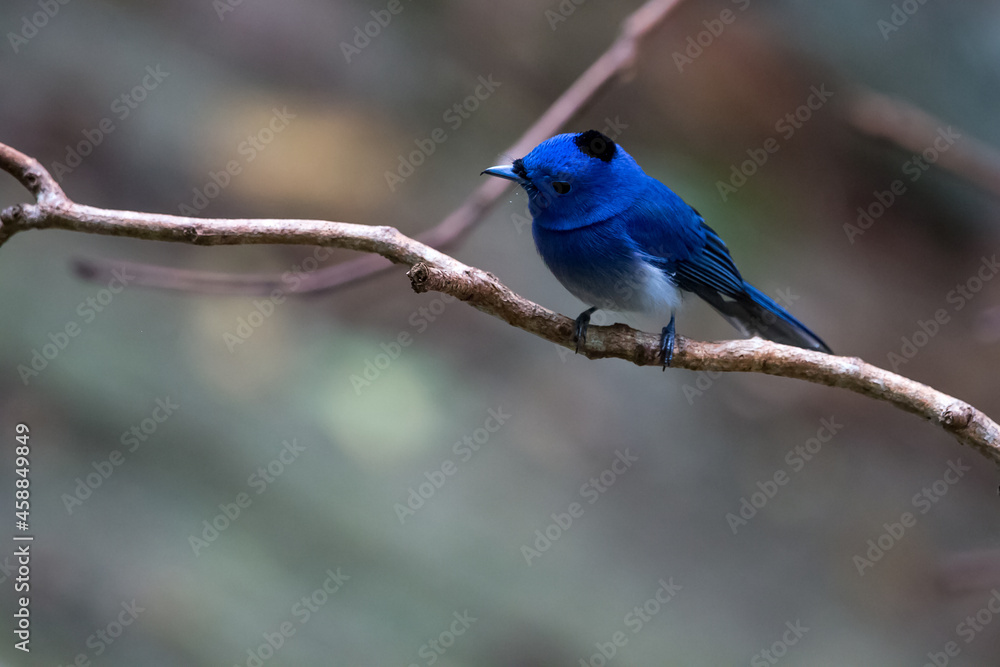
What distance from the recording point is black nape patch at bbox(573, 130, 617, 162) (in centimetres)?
275

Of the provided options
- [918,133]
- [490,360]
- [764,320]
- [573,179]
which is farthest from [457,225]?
[918,133]

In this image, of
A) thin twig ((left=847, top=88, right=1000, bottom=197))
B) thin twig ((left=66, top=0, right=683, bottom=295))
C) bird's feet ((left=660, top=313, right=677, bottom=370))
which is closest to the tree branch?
bird's feet ((left=660, top=313, right=677, bottom=370))

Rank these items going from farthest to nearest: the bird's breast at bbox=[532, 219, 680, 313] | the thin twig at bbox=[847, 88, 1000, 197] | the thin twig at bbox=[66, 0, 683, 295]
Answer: the thin twig at bbox=[847, 88, 1000, 197], the thin twig at bbox=[66, 0, 683, 295], the bird's breast at bbox=[532, 219, 680, 313]

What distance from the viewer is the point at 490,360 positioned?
5.32 m

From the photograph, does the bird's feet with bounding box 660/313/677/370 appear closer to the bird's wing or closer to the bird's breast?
the bird's breast

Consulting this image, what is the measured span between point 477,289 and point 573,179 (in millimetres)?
774

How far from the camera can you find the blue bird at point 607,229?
2754 millimetres

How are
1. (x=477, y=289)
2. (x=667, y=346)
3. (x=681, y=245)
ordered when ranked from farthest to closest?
(x=681, y=245) < (x=667, y=346) < (x=477, y=289)

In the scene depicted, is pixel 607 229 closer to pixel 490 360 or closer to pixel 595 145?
pixel 595 145

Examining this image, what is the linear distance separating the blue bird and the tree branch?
9.0 inches

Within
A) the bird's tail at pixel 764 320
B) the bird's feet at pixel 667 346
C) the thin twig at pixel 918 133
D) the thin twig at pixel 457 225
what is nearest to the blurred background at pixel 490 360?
the thin twig at pixel 918 133

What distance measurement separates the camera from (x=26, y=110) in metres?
4.86

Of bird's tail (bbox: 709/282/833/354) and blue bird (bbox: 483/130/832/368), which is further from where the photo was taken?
bird's tail (bbox: 709/282/833/354)

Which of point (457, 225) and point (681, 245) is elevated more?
point (681, 245)
